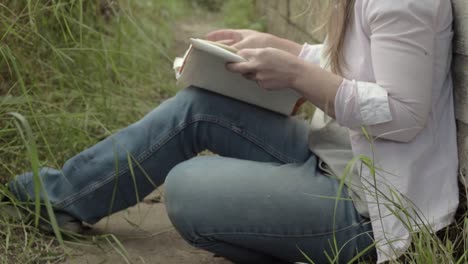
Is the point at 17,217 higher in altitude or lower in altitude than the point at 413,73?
lower

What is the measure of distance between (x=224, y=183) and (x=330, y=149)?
280mm

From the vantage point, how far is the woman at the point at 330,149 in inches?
63.4

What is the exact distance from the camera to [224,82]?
6.41 ft

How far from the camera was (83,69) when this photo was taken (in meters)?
2.92

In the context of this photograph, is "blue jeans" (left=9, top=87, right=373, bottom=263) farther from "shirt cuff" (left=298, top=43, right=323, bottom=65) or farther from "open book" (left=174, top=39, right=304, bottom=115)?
"shirt cuff" (left=298, top=43, right=323, bottom=65)

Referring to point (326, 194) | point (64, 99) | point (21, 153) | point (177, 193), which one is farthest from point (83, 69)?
point (326, 194)

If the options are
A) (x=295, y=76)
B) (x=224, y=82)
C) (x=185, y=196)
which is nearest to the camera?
(x=295, y=76)

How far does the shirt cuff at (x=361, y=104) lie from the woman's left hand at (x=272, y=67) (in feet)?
0.37

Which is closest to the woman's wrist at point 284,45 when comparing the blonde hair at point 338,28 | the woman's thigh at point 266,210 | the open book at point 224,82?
the open book at point 224,82

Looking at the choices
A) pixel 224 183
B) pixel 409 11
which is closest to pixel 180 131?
pixel 224 183

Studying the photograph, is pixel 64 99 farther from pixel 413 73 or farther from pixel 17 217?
pixel 413 73

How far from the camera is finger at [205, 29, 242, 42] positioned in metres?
2.11

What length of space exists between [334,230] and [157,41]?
7.98 feet

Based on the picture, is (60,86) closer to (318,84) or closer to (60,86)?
(60,86)
